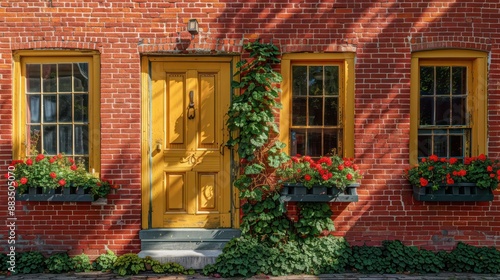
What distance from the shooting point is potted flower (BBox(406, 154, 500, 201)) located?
19.0ft

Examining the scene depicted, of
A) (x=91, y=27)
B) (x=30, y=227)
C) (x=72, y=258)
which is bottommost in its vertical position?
(x=72, y=258)

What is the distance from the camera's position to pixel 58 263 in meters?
5.87

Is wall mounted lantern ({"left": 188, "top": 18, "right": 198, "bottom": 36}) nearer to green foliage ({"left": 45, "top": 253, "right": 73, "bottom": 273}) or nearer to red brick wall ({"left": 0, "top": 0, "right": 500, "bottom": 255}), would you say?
red brick wall ({"left": 0, "top": 0, "right": 500, "bottom": 255})

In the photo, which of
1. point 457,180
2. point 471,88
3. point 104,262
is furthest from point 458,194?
point 104,262

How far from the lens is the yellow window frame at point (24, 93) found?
613 centimetres

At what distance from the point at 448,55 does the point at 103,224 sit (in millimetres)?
5503

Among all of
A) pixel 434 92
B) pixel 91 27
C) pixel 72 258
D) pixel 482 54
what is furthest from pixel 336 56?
pixel 72 258

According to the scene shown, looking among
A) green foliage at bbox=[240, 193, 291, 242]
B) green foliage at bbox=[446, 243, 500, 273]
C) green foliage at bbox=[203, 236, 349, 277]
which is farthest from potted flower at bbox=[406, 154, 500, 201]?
green foliage at bbox=[240, 193, 291, 242]

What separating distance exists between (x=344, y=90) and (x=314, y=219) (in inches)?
75.4

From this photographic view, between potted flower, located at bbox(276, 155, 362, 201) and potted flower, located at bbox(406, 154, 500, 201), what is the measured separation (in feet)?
2.92

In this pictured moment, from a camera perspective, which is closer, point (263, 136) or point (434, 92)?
point (263, 136)

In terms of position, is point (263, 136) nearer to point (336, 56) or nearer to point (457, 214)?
point (336, 56)

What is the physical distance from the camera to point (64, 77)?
20.5 ft

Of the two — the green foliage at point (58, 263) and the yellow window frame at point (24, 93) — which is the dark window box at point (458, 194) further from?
the green foliage at point (58, 263)
